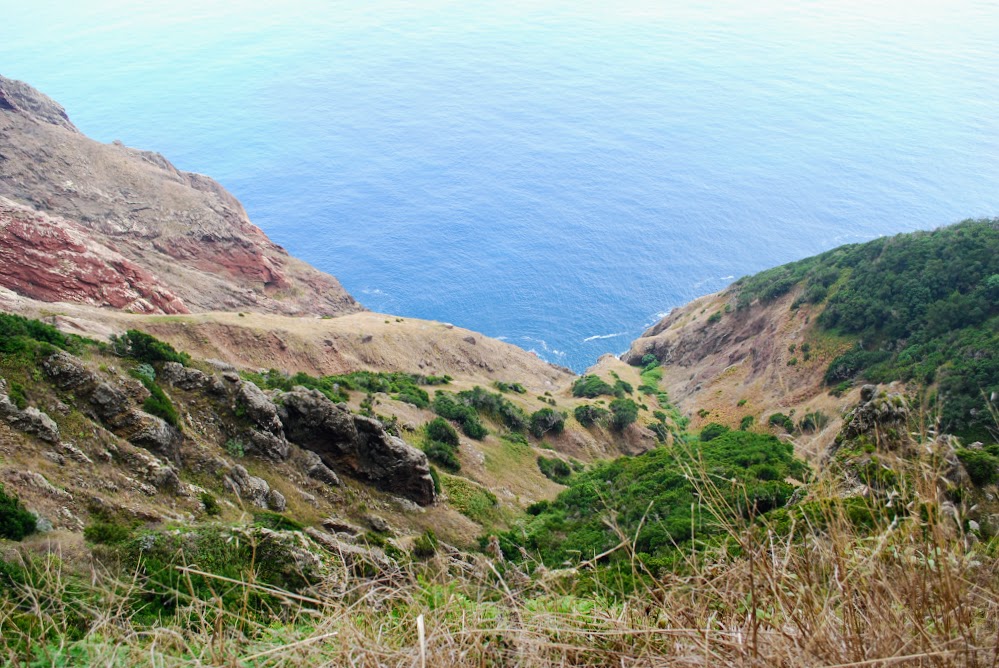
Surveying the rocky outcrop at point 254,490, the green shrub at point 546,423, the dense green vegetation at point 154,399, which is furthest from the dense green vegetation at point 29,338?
the green shrub at point 546,423


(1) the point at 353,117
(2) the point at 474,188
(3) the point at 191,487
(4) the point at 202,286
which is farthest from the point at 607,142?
(3) the point at 191,487

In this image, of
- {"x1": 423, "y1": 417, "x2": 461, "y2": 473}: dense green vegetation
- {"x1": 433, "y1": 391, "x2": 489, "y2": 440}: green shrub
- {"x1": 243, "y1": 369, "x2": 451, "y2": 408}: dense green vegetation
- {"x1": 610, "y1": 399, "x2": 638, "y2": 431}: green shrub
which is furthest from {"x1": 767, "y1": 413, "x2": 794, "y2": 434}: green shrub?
{"x1": 243, "y1": 369, "x2": 451, "y2": 408}: dense green vegetation

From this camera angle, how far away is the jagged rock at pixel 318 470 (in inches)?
973

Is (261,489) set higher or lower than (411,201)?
lower

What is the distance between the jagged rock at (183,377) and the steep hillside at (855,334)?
96.5ft

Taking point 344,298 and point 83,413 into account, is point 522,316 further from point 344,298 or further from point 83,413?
point 83,413

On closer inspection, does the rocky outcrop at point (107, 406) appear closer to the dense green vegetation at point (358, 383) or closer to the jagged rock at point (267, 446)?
the jagged rock at point (267, 446)

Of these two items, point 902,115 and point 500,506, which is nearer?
point 500,506

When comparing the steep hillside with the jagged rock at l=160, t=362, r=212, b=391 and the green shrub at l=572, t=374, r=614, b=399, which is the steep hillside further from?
the jagged rock at l=160, t=362, r=212, b=391

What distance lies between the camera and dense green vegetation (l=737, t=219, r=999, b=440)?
3588cm

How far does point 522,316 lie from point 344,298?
39.5 meters

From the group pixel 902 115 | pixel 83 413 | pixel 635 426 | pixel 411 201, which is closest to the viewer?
pixel 83 413

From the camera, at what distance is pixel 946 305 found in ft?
151

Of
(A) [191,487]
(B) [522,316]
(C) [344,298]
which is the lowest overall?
(A) [191,487]
